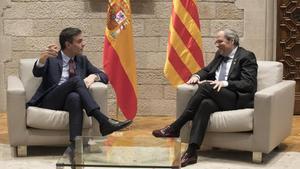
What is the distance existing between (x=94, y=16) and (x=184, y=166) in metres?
2.46

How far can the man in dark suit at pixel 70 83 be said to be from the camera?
4723mm

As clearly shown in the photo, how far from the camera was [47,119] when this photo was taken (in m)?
4.73

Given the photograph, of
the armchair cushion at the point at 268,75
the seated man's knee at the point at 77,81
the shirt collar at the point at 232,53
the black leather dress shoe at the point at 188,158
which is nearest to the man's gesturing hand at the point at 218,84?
the shirt collar at the point at 232,53

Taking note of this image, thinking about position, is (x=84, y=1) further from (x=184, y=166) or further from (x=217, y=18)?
(x=184, y=166)

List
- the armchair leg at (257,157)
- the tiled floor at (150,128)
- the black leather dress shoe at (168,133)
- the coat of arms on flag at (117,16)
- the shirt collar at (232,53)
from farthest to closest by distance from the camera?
the coat of arms on flag at (117,16) → the tiled floor at (150,128) → the shirt collar at (232,53) → the black leather dress shoe at (168,133) → the armchair leg at (257,157)

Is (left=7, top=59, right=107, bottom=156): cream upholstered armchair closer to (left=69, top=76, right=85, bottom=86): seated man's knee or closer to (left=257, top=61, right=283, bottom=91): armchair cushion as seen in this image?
(left=69, top=76, right=85, bottom=86): seated man's knee

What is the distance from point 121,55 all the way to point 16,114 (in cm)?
133

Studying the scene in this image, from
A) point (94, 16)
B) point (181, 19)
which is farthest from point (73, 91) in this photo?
point (94, 16)

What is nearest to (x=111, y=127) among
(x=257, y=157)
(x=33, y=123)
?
(x=33, y=123)

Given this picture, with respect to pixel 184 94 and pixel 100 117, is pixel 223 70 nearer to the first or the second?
pixel 184 94

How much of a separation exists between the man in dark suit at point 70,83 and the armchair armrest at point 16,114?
14 centimetres

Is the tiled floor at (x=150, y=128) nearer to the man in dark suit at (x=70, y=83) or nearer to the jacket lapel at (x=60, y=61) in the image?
the man in dark suit at (x=70, y=83)

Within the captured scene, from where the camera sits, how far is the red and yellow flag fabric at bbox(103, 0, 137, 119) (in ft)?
18.6

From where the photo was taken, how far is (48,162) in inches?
184
